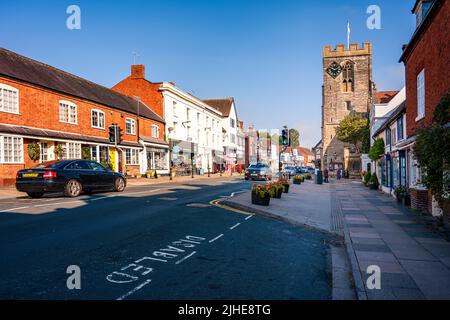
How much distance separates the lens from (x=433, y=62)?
979cm

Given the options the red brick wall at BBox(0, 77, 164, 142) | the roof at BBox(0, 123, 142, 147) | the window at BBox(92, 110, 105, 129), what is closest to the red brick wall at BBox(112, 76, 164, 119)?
the red brick wall at BBox(0, 77, 164, 142)

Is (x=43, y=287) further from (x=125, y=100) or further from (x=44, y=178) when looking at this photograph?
(x=125, y=100)

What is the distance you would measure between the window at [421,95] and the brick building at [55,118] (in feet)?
65.4

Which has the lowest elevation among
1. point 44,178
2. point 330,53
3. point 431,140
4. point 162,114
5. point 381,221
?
point 381,221

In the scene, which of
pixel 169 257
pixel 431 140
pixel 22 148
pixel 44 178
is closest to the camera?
pixel 169 257

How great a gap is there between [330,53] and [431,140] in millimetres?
59993

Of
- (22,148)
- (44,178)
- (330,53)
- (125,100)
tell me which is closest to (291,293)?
(44,178)

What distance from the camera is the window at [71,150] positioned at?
75.0ft

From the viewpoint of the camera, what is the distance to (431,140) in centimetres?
702

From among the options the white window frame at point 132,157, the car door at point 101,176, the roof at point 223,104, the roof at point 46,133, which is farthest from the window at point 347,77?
the car door at point 101,176

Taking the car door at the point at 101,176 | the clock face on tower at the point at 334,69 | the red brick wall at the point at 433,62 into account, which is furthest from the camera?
the clock face on tower at the point at 334,69

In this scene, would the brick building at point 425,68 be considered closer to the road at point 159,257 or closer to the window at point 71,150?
the road at point 159,257

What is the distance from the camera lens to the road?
406 cm

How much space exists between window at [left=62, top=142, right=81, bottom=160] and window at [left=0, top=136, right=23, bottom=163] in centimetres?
348
